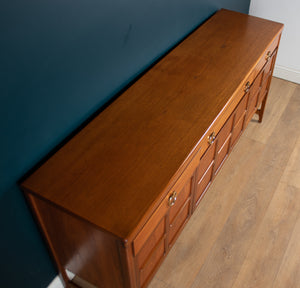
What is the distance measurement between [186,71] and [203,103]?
208mm

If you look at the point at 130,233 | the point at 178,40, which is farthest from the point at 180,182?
the point at 178,40

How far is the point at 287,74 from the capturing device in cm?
243

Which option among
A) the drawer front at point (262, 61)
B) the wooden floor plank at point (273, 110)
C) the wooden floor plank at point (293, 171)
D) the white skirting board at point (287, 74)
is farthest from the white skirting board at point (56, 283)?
the white skirting board at point (287, 74)

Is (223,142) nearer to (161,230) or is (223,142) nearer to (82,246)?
(161,230)

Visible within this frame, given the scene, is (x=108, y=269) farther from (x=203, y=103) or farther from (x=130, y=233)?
(x=203, y=103)

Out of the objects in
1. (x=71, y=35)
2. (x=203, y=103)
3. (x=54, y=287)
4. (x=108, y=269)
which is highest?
(x=71, y=35)

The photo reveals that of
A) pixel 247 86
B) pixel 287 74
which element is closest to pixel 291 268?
pixel 247 86

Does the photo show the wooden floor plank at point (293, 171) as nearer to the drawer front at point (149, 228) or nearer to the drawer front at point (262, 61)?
the drawer front at point (262, 61)

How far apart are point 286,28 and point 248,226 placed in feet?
4.46

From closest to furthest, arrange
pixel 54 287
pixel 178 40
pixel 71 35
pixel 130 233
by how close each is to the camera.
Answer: pixel 130 233 → pixel 71 35 → pixel 54 287 → pixel 178 40

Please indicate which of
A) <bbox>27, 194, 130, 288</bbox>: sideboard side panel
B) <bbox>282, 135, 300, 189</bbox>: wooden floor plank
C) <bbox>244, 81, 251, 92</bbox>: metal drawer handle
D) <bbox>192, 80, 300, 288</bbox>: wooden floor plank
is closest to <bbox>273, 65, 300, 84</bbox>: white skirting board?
<bbox>192, 80, 300, 288</bbox>: wooden floor plank

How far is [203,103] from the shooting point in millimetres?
1264

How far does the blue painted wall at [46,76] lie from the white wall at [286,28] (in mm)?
1133

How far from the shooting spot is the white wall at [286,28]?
87.4 inches
